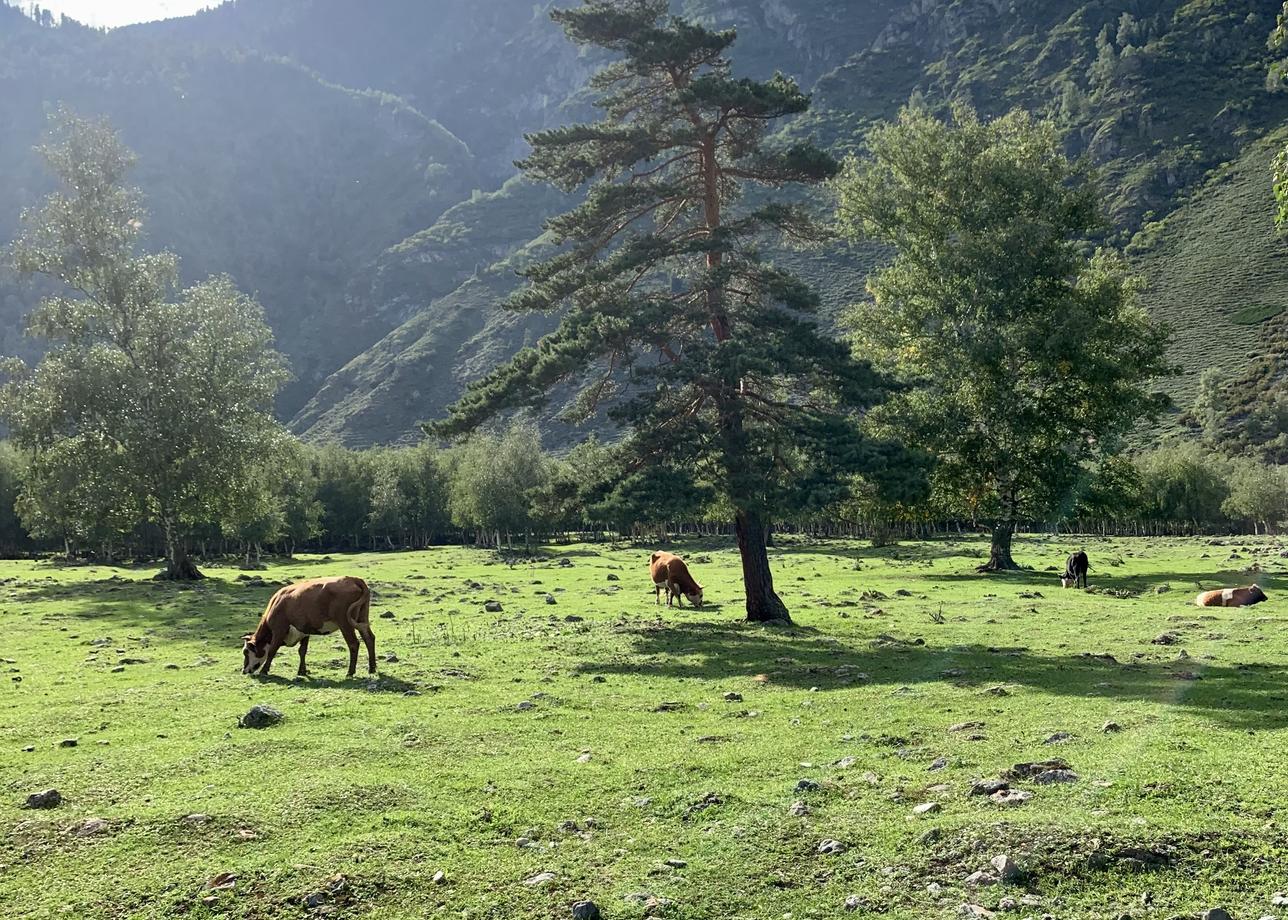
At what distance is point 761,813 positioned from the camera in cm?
899

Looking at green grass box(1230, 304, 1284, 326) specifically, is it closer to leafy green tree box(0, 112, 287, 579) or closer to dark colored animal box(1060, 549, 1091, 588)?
dark colored animal box(1060, 549, 1091, 588)

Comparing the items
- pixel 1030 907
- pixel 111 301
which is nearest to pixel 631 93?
pixel 1030 907

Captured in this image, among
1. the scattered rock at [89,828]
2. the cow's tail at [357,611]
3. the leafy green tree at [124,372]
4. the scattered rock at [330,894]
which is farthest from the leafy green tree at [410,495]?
the scattered rock at [330,894]

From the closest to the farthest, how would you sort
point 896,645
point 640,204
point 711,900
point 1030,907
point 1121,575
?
point 1030,907 → point 711,900 → point 896,645 → point 640,204 → point 1121,575

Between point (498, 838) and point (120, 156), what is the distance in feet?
185

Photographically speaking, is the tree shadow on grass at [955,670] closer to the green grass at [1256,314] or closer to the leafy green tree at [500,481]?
the leafy green tree at [500,481]

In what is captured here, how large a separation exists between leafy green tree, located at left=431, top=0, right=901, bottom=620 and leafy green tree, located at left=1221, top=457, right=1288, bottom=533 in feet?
376

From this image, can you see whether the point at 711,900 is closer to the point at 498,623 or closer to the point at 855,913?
the point at 855,913

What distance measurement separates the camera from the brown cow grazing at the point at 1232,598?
27578 millimetres

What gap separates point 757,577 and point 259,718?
54.0ft

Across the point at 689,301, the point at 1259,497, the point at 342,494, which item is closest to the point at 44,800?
the point at 689,301

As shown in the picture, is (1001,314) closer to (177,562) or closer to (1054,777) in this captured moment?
(1054,777)

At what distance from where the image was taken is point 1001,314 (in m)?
40.5

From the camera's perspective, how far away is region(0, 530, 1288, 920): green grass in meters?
7.34
